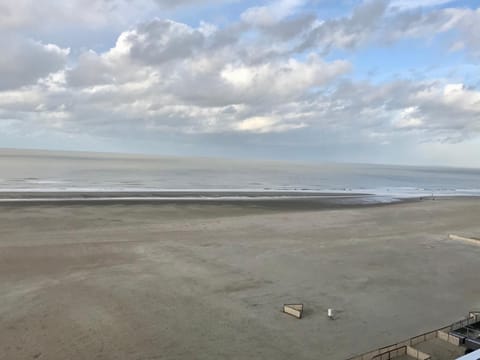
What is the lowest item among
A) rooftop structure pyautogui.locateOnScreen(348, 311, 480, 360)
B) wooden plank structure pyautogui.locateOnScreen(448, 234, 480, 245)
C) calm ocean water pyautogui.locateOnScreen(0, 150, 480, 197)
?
rooftop structure pyautogui.locateOnScreen(348, 311, 480, 360)

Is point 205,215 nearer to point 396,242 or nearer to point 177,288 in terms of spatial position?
point 396,242

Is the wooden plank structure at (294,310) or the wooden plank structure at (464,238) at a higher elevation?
the wooden plank structure at (464,238)

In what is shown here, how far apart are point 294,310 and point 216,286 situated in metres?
2.83

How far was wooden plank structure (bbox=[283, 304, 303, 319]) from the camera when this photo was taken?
31.9 feet

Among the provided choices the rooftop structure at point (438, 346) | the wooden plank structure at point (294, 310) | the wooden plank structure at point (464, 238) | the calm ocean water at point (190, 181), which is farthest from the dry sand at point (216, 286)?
the calm ocean water at point (190, 181)

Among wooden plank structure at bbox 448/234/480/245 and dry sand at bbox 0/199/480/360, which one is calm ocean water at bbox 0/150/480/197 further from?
wooden plank structure at bbox 448/234/480/245

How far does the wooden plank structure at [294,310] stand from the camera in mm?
9711

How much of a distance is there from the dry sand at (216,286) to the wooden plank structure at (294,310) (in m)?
0.19

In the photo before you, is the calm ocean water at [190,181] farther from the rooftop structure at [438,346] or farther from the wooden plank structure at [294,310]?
the rooftop structure at [438,346]

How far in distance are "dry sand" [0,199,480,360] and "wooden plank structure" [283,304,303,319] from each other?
0.61 feet

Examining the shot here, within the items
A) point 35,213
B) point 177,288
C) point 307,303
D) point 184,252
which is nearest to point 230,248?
point 184,252

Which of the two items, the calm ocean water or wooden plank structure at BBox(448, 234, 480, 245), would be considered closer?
wooden plank structure at BBox(448, 234, 480, 245)

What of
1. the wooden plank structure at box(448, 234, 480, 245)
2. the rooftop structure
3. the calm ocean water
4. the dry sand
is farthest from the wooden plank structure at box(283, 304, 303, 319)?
the calm ocean water

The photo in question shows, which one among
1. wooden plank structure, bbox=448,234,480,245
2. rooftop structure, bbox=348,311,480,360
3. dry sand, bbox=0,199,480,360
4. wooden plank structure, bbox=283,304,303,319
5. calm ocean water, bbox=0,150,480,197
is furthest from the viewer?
calm ocean water, bbox=0,150,480,197
